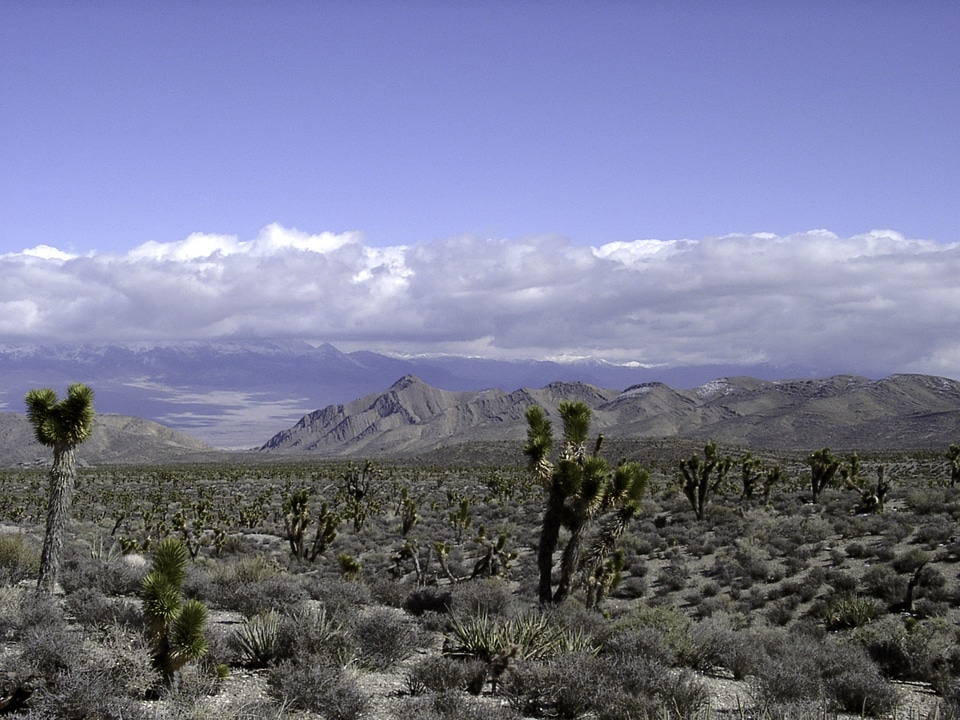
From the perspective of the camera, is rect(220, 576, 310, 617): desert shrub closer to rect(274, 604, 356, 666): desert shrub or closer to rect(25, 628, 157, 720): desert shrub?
rect(274, 604, 356, 666): desert shrub

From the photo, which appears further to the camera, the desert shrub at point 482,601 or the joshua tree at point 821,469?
the joshua tree at point 821,469

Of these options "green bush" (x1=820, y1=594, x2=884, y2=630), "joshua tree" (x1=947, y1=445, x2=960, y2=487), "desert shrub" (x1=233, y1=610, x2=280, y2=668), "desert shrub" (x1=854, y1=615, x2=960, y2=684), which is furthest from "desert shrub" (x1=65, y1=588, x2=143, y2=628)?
"joshua tree" (x1=947, y1=445, x2=960, y2=487)

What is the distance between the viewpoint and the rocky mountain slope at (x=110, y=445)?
429 ft

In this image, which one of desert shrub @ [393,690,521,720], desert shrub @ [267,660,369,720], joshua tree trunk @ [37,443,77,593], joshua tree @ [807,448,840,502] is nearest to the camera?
desert shrub @ [393,690,521,720]

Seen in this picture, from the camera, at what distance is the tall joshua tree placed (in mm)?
14484

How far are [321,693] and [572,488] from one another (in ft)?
27.3

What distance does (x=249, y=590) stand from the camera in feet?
44.7

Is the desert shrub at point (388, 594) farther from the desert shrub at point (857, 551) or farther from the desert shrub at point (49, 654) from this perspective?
the desert shrub at point (857, 551)

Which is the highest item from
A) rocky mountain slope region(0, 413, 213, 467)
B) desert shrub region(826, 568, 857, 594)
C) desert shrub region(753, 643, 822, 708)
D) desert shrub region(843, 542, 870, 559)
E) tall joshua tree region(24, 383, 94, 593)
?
tall joshua tree region(24, 383, 94, 593)

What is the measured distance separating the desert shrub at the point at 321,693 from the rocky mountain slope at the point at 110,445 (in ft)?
406

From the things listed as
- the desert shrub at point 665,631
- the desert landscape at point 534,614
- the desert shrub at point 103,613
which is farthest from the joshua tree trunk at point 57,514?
the desert shrub at point 665,631

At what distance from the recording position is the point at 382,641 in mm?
10852

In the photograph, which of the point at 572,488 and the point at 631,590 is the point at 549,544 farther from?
the point at 631,590

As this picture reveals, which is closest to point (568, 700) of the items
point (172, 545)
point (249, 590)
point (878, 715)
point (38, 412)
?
point (878, 715)
